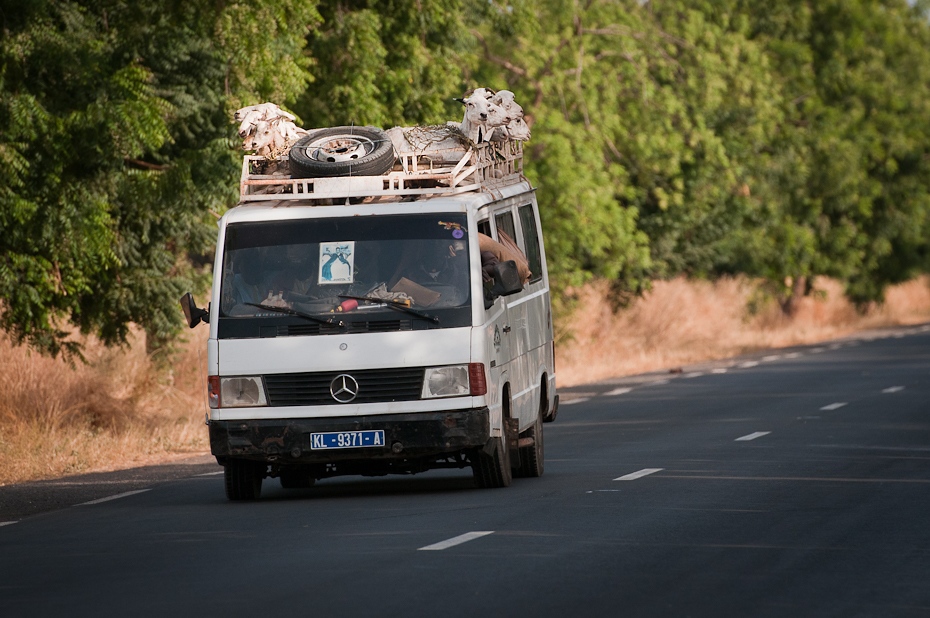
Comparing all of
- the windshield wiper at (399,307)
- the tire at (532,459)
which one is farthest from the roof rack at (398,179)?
the tire at (532,459)

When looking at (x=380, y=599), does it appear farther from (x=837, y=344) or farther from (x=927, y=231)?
(x=927, y=231)

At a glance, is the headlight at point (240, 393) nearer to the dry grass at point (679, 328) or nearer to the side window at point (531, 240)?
the side window at point (531, 240)

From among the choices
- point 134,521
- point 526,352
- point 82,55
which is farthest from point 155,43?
point 134,521

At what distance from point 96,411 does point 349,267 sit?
30.9ft

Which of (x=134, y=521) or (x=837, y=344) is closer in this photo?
(x=134, y=521)

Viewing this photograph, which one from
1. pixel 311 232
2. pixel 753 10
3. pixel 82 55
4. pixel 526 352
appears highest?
pixel 753 10

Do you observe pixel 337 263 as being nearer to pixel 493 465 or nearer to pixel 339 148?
pixel 339 148

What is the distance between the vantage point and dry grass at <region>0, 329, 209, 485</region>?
57.7ft

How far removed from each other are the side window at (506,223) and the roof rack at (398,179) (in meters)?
0.25

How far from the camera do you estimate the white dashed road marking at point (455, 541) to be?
10133 millimetres

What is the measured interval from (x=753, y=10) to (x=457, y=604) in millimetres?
42418

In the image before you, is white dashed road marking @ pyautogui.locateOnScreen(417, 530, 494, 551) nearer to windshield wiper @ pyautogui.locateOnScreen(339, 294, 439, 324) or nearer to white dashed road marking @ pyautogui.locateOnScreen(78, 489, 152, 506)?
windshield wiper @ pyautogui.locateOnScreen(339, 294, 439, 324)

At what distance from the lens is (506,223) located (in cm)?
1491

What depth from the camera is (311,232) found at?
521 inches
